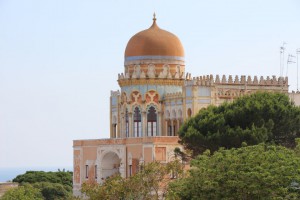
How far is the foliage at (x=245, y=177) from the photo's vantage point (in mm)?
45781

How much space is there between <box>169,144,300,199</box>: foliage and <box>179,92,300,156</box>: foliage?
11547 millimetres

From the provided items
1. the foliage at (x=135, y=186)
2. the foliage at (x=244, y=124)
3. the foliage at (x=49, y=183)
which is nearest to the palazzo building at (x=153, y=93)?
the foliage at (x=49, y=183)

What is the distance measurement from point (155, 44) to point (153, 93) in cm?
359

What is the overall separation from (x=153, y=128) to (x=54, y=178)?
26360 mm

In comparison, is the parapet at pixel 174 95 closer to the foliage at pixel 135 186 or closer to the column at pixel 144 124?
the column at pixel 144 124

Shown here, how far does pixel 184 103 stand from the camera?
7525 centimetres

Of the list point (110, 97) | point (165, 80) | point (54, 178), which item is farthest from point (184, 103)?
point (54, 178)

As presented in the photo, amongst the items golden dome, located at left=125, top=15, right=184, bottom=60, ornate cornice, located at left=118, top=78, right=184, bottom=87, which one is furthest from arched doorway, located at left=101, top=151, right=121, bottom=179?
golden dome, located at left=125, top=15, right=184, bottom=60

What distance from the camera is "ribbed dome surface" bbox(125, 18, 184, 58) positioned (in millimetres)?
76688

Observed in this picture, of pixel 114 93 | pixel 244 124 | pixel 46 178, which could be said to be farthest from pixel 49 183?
pixel 244 124

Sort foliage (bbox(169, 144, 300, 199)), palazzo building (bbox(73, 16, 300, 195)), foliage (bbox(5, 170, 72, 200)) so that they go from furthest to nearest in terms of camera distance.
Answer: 1. foliage (bbox(5, 170, 72, 200))
2. palazzo building (bbox(73, 16, 300, 195))
3. foliage (bbox(169, 144, 300, 199))

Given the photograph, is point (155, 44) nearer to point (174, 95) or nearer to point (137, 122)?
point (174, 95)

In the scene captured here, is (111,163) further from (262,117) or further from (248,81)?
(262,117)

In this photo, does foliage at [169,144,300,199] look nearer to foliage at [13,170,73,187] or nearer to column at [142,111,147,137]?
column at [142,111,147,137]
